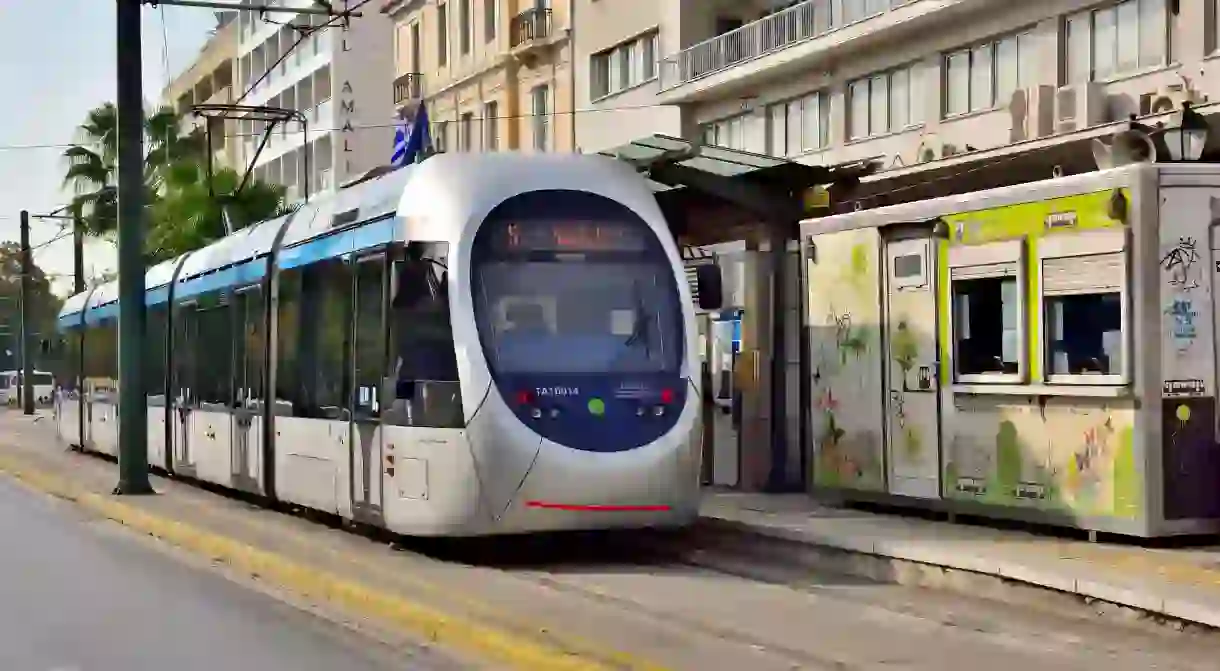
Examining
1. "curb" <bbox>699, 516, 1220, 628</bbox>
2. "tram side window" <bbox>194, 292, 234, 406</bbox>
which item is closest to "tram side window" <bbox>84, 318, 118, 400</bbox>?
"tram side window" <bbox>194, 292, 234, 406</bbox>

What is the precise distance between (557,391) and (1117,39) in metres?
15.8

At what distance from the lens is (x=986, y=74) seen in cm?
2931

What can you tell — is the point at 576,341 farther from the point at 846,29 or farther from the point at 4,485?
the point at 846,29

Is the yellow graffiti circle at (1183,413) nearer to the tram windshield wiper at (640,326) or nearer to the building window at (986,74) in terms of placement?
the tram windshield wiper at (640,326)

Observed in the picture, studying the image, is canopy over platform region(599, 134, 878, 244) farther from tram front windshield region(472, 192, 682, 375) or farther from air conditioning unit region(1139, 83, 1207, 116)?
air conditioning unit region(1139, 83, 1207, 116)

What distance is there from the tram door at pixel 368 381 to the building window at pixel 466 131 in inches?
1263

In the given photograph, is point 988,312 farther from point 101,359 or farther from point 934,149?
point 101,359

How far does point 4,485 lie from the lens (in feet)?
84.2

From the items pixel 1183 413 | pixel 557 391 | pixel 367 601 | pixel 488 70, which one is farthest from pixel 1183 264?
pixel 488 70

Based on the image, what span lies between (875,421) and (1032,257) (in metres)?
2.71

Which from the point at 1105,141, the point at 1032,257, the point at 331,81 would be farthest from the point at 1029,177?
the point at 331,81

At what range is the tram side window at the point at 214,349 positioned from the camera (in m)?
20.5

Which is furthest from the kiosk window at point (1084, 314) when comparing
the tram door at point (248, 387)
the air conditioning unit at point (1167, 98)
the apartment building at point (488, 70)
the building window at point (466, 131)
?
the building window at point (466, 131)

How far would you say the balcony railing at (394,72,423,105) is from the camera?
50.2m
